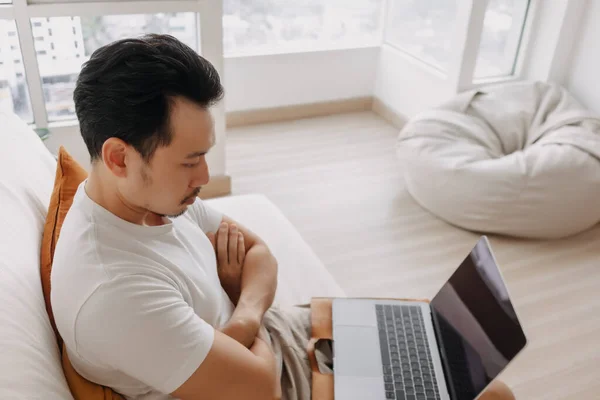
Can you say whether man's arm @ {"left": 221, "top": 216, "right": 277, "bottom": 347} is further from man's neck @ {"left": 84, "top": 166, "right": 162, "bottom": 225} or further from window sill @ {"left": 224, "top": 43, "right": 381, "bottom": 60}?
window sill @ {"left": 224, "top": 43, "right": 381, "bottom": 60}

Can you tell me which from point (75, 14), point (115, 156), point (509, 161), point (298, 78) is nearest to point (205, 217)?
point (115, 156)

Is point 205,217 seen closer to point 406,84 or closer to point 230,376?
point 230,376

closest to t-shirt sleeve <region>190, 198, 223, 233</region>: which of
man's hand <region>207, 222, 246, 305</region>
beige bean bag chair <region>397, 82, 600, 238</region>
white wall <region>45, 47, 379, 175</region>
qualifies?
man's hand <region>207, 222, 246, 305</region>

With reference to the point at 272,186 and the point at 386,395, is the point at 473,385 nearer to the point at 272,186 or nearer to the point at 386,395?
the point at 386,395

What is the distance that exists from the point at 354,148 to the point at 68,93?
1.62 meters

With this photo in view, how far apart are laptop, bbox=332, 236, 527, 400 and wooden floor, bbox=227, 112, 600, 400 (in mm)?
524

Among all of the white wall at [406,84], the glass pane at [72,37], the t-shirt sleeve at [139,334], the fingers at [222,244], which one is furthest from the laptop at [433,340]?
the white wall at [406,84]

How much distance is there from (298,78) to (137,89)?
Result: 281 cm

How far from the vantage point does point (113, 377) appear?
0.96 m

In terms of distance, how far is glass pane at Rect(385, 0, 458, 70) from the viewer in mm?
3225

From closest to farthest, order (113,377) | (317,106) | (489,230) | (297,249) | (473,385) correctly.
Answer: (113,377) → (473,385) → (297,249) → (489,230) → (317,106)

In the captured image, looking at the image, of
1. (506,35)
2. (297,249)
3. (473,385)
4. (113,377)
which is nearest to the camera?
(113,377)

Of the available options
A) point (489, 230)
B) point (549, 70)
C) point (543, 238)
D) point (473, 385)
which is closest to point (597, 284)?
point (543, 238)

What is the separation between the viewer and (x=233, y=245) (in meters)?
1.35
